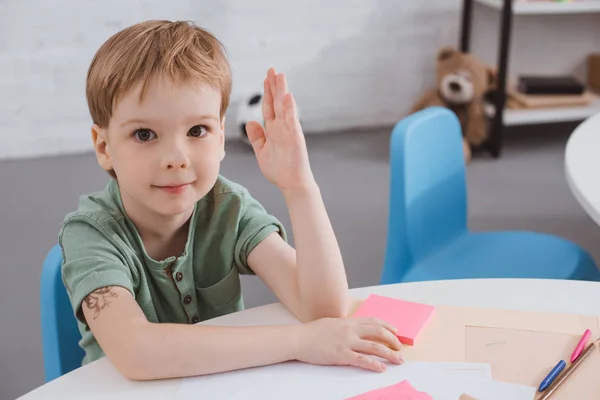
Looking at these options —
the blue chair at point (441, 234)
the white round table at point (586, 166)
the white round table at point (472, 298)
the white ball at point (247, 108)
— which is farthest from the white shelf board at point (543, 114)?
the white round table at point (472, 298)

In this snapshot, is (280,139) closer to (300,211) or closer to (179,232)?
(300,211)

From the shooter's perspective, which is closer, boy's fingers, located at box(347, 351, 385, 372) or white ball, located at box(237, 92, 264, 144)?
boy's fingers, located at box(347, 351, 385, 372)

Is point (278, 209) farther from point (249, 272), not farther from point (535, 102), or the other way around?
point (249, 272)

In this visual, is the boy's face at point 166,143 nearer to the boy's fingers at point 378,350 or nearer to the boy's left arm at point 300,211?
the boy's left arm at point 300,211

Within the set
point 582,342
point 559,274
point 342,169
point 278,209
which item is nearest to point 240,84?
point 342,169

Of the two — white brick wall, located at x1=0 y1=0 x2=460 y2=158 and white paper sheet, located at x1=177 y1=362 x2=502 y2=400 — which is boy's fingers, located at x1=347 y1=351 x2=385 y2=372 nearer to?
white paper sheet, located at x1=177 y1=362 x2=502 y2=400

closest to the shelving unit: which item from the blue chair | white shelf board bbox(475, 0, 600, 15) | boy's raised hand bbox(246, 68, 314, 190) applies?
white shelf board bbox(475, 0, 600, 15)

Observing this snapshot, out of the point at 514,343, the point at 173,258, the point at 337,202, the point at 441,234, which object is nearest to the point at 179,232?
the point at 173,258

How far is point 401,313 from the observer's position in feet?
3.36

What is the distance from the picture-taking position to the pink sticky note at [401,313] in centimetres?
98

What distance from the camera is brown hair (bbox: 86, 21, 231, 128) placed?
100cm

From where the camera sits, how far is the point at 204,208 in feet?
3.93

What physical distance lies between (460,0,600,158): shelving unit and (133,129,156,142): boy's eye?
2.56 m

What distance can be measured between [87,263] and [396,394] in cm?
44
